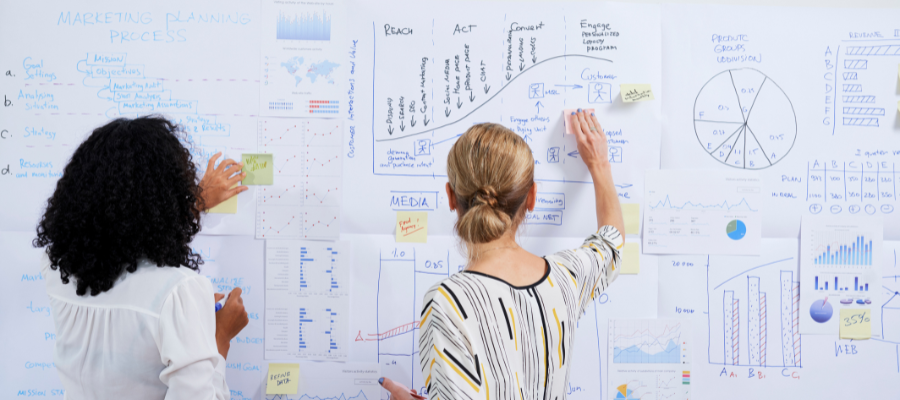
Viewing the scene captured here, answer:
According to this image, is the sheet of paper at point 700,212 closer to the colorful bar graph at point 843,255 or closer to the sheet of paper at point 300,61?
the colorful bar graph at point 843,255

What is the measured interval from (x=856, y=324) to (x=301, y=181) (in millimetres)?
2027

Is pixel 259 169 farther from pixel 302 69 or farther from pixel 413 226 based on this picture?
pixel 413 226

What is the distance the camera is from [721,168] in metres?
1.70

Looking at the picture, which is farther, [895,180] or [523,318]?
[895,180]

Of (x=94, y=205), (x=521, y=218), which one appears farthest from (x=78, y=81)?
(x=521, y=218)

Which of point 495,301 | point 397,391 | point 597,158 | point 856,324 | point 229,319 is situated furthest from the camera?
point 856,324

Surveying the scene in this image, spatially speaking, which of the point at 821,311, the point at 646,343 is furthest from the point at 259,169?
the point at 821,311

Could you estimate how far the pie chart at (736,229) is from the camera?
66.6 inches

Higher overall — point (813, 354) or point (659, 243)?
point (659, 243)

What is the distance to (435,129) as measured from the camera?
167 cm

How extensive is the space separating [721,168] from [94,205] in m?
1.86

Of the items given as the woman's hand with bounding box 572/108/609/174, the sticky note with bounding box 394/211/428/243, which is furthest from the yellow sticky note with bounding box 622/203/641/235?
the sticky note with bounding box 394/211/428/243

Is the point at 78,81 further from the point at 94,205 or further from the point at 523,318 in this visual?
the point at 523,318

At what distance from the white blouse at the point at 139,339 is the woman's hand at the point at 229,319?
0.39 metres
